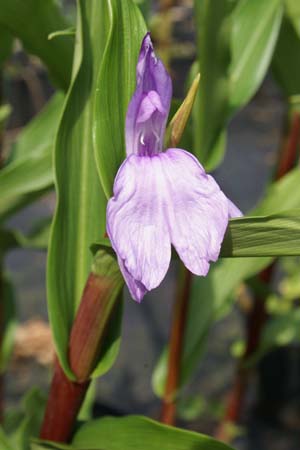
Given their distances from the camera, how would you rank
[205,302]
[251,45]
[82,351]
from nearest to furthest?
[82,351] → [251,45] → [205,302]

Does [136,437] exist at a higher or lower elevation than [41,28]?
lower

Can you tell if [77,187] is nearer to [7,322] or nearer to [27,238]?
[27,238]

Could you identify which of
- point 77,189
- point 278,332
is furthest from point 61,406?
point 278,332

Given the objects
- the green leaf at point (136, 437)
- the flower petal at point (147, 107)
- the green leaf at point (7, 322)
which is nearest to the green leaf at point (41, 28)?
the flower petal at point (147, 107)

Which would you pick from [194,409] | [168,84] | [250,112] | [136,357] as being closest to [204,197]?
[168,84]

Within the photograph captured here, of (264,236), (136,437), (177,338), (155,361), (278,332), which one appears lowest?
(155,361)

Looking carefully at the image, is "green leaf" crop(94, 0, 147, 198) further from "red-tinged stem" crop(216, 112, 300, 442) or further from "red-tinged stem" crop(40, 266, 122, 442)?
"red-tinged stem" crop(216, 112, 300, 442)

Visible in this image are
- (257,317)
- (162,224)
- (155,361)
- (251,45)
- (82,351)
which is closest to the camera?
(162,224)
